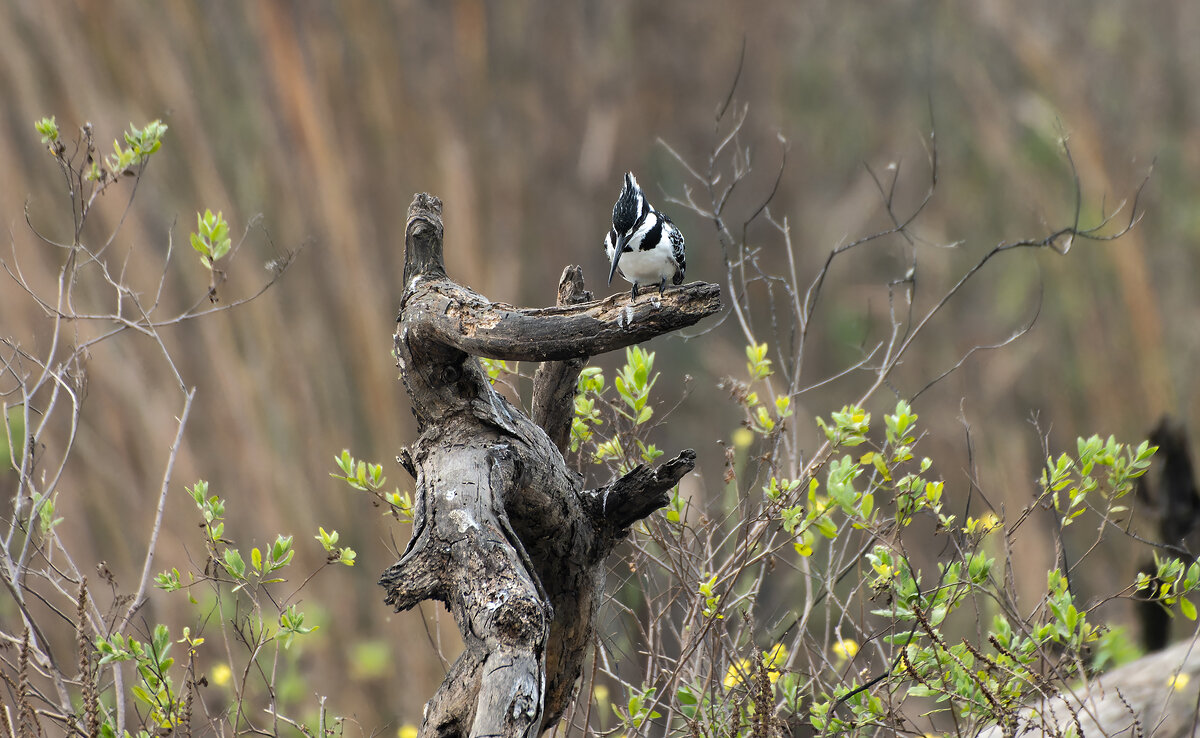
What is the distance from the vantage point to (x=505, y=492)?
53.7 inches

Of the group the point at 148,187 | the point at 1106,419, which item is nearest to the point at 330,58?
the point at 148,187

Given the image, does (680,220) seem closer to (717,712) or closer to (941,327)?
(941,327)

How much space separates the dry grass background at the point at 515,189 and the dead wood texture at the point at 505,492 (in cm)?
129

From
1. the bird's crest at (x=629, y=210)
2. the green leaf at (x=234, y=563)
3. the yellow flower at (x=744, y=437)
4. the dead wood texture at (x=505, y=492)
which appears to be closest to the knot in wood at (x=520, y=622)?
the dead wood texture at (x=505, y=492)

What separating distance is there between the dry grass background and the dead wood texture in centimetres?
129

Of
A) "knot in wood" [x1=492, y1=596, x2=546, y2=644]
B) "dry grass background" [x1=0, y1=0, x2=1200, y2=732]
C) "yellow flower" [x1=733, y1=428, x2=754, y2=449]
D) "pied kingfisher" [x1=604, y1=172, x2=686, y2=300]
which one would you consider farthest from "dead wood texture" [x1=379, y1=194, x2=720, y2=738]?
"dry grass background" [x1=0, y1=0, x2=1200, y2=732]

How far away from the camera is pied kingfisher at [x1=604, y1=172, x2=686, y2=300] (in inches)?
69.8

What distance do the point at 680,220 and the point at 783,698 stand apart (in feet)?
12.5

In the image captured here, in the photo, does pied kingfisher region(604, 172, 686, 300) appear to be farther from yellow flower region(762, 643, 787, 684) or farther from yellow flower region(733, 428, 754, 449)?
yellow flower region(762, 643, 787, 684)

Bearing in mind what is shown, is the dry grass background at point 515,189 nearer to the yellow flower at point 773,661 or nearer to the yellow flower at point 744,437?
the yellow flower at point 744,437

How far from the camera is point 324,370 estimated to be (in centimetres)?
415

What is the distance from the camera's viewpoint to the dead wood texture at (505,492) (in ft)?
3.56

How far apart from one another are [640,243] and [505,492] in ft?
1.95

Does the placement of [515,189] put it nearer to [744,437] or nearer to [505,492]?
[744,437]
